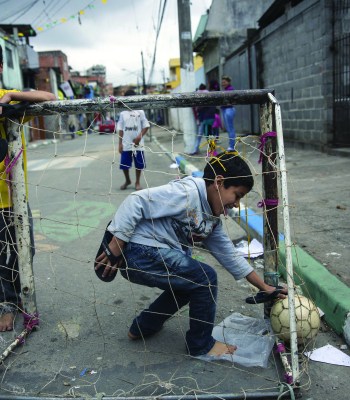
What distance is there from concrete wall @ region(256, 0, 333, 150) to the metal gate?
116mm

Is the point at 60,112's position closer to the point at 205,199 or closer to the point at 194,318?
the point at 205,199

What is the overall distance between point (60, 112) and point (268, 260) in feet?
4.99

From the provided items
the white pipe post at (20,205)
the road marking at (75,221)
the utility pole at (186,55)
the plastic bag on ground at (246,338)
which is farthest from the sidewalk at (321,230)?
the utility pole at (186,55)

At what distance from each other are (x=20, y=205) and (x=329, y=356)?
2019 millimetres

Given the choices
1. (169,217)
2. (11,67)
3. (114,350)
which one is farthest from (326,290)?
(11,67)

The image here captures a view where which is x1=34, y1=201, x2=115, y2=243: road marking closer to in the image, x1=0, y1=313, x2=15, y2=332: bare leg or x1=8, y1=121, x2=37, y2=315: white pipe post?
x1=0, y1=313, x2=15, y2=332: bare leg

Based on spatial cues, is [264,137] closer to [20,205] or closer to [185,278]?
[185,278]

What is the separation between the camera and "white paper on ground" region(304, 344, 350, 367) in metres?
2.49

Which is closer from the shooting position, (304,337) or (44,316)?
(304,337)

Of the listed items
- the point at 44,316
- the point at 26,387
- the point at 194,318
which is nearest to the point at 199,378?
the point at 194,318

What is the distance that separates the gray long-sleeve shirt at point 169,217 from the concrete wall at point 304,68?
25.0 ft

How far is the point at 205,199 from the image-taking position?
99.3 inches

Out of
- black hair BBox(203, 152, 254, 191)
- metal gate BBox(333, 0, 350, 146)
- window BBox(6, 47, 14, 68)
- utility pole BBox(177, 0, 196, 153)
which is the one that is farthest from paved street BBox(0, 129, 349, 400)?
window BBox(6, 47, 14, 68)

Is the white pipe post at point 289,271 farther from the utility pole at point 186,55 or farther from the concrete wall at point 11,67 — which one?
the concrete wall at point 11,67
